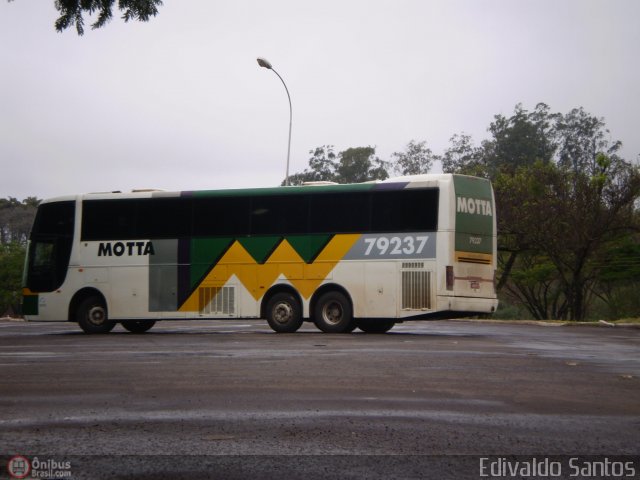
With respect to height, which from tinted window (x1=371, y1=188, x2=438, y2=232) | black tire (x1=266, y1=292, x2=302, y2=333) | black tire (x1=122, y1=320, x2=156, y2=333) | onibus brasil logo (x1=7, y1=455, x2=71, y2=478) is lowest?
onibus brasil logo (x1=7, y1=455, x2=71, y2=478)

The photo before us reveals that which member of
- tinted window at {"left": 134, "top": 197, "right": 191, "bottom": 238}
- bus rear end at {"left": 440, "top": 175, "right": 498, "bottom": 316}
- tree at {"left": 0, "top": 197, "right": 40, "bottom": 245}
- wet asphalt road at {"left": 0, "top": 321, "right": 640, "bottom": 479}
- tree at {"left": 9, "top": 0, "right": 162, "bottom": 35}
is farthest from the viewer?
tree at {"left": 0, "top": 197, "right": 40, "bottom": 245}

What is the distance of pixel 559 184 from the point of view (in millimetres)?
44125

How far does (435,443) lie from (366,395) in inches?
100

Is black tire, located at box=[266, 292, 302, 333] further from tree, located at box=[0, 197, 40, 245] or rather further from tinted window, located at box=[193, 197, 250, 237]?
tree, located at box=[0, 197, 40, 245]

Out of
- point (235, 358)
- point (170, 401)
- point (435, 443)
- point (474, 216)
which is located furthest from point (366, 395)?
point (474, 216)

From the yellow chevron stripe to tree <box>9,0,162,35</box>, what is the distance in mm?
11933

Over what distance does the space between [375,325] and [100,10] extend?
46.7ft

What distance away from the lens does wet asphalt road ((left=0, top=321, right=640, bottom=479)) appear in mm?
5680

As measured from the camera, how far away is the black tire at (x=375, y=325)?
23.2 metres

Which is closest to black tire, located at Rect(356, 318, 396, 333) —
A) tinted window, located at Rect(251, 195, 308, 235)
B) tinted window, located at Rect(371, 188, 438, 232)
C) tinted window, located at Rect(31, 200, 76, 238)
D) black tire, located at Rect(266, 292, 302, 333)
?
black tire, located at Rect(266, 292, 302, 333)

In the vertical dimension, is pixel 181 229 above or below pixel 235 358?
above

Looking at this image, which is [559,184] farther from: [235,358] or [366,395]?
[366,395]

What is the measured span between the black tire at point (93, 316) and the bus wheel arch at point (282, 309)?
13.8ft

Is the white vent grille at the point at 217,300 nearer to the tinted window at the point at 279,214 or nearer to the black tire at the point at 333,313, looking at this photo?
the tinted window at the point at 279,214
